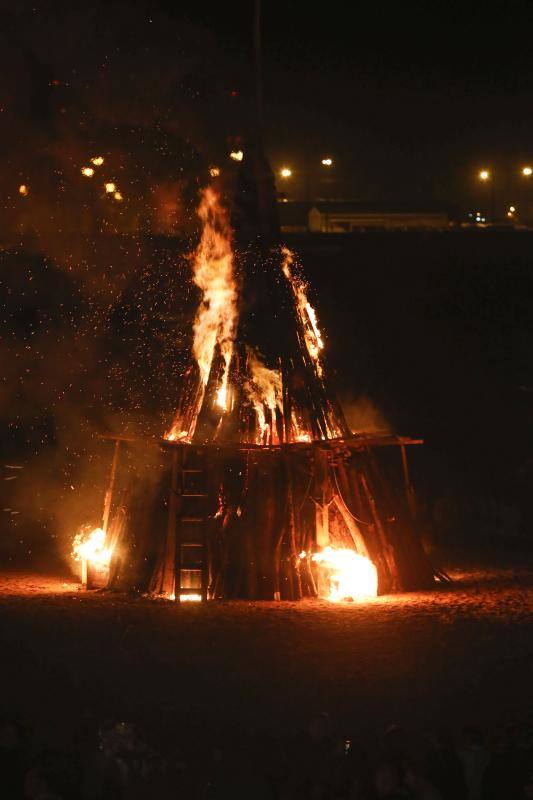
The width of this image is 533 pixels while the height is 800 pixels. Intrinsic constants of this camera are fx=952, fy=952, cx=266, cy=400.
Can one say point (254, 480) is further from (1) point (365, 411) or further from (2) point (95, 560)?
(1) point (365, 411)

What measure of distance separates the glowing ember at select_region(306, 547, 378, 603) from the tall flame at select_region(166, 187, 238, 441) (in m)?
3.04

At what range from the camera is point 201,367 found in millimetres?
15531

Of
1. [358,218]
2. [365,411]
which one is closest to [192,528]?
[365,411]

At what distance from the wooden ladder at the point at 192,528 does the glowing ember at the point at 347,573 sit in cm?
164

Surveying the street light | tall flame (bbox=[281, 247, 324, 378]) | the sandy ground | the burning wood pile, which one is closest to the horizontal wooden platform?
the burning wood pile

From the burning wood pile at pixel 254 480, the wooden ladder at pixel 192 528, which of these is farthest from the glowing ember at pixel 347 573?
the wooden ladder at pixel 192 528

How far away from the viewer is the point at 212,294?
15617mm

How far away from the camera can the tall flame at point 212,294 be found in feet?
49.8

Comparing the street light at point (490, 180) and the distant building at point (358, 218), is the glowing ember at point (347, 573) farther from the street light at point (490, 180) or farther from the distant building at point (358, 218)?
the street light at point (490, 180)

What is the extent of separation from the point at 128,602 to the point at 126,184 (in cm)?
1456

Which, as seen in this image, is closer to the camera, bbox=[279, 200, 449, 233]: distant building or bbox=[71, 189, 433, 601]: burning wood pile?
bbox=[71, 189, 433, 601]: burning wood pile

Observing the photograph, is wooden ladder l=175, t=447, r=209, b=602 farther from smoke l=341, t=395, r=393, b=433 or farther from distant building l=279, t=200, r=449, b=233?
distant building l=279, t=200, r=449, b=233

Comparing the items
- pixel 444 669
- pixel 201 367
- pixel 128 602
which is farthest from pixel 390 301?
pixel 444 669

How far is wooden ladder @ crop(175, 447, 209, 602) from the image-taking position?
13.2 meters
